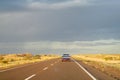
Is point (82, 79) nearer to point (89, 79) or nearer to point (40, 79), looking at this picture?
point (89, 79)

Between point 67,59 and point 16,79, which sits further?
point 67,59

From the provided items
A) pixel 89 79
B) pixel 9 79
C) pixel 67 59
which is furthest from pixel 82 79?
pixel 67 59

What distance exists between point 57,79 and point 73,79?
0.97m

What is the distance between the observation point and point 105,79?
18.0 m

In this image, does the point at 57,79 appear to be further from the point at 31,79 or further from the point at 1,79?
the point at 1,79

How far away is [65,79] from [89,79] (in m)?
1.53

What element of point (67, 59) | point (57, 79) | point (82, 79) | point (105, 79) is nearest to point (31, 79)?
point (57, 79)

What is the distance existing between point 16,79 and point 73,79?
3.44m

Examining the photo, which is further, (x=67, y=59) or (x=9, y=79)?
(x=67, y=59)

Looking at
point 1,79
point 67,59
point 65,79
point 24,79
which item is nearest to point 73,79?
point 65,79

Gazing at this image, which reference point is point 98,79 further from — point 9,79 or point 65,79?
point 9,79

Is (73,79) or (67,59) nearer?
(73,79)

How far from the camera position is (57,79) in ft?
56.9

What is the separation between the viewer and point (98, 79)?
18016 millimetres
